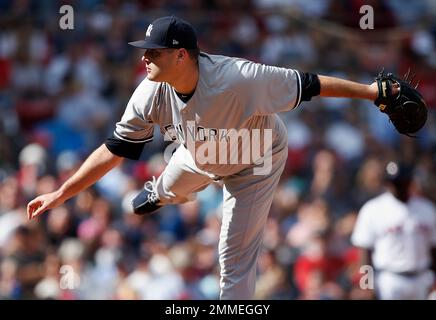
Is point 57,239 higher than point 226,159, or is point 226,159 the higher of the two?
point 226,159

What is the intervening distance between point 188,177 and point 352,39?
15.2ft

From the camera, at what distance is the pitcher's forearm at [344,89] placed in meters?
5.50

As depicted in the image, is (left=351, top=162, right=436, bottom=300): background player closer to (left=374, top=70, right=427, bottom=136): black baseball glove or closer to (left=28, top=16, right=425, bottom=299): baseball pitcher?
(left=28, top=16, right=425, bottom=299): baseball pitcher

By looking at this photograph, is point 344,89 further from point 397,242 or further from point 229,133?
point 397,242

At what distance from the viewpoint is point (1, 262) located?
9273mm

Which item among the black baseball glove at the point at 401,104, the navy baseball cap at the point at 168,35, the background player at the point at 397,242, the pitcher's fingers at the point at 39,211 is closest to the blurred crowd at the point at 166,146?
the background player at the point at 397,242

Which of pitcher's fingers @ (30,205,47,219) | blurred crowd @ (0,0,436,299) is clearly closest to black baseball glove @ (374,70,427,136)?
pitcher's fingers @ (30,205,47,219)

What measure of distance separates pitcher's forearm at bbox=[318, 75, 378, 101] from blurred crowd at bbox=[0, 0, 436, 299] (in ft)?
11.4

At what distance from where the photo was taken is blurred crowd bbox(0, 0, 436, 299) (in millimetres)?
9102

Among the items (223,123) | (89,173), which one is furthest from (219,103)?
(89,173)

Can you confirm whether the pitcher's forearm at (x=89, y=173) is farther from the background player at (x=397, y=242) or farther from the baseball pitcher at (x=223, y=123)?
the background player at (x=397, y=242)

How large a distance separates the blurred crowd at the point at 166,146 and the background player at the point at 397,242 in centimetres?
70
